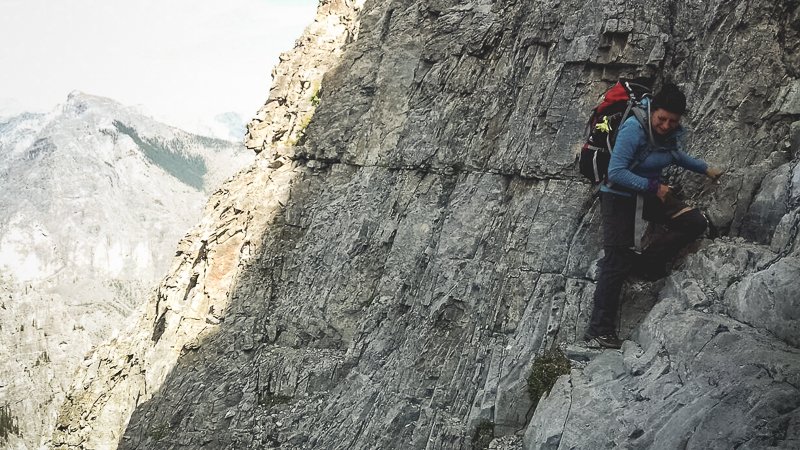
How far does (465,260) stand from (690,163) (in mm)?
7237

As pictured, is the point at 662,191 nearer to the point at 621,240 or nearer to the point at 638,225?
the point at 638,225

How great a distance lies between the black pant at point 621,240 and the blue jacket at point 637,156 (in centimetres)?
49

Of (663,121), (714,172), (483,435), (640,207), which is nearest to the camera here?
(663,121)

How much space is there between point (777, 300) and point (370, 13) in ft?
76.0

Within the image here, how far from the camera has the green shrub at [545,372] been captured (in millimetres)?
12453

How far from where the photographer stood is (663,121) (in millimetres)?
10703

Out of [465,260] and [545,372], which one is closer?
[545,372]

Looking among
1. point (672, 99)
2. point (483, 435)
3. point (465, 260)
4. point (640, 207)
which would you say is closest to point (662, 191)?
point (640, 207)

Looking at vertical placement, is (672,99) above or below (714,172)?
above

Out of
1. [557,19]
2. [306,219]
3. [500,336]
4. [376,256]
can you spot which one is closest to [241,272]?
[306,219]

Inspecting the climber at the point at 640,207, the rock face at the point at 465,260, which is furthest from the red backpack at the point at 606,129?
the rock face at the point at 465,260

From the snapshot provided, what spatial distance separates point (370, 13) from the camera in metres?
28.1

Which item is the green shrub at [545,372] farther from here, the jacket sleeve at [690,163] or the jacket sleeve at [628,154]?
the jacket sleeve at [690,163]

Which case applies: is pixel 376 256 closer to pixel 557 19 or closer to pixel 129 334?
pixel 557 19
